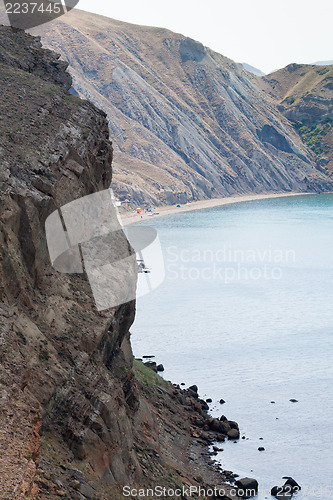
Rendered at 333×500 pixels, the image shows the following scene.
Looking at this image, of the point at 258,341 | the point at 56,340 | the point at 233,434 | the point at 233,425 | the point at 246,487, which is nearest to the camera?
the point at 56,340

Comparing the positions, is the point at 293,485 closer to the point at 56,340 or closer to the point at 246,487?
the point at 246,487

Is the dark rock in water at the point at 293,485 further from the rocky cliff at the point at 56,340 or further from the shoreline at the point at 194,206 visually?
the shoreline at the point at 194,206

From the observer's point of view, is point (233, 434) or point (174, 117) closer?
point (233, 434)

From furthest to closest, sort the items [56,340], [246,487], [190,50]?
[190,50], [246,487], [56,340]

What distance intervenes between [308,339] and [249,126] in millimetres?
152342

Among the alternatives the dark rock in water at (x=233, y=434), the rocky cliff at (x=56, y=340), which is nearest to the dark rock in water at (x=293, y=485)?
the rocky cliff at (x=56, y=340)

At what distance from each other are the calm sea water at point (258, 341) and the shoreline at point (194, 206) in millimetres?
25067

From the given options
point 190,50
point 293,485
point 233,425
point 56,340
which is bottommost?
point 233,425

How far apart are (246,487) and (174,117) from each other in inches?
5864

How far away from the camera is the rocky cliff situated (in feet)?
40.4

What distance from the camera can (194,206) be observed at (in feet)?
469

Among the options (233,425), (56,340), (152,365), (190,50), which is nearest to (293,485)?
(233,425)

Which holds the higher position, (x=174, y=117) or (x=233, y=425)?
(x=174, y=117)

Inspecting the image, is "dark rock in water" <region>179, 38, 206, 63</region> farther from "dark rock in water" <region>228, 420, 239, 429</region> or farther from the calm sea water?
"dark rock in water" <region>228, 420, 239, 429</region>
